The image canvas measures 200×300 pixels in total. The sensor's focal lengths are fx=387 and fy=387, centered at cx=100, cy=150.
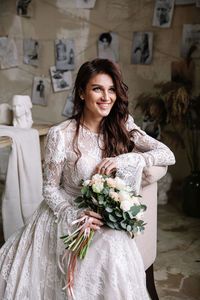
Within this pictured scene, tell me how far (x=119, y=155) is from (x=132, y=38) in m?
2.72

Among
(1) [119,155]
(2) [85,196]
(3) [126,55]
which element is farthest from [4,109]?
(2) [85,196]

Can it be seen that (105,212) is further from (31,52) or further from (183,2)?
(31,52)

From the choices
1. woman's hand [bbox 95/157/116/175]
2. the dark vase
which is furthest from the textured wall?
woman's hand [bbox 95/157/116/175]

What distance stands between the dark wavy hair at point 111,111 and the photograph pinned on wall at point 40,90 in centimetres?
274

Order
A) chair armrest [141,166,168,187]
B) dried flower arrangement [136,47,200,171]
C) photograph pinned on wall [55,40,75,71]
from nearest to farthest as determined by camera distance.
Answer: chair armrest [141,166,168,187]
dried flower arrangement [136,47,200,171]
photograph pinned on wall [55,40,75,71]

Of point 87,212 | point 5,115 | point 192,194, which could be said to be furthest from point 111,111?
point 192,194

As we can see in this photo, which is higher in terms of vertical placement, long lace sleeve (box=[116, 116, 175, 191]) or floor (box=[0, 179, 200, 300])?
long lace sleeve (box=[116, 116, 175, 191])

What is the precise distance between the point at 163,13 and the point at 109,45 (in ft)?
2.27

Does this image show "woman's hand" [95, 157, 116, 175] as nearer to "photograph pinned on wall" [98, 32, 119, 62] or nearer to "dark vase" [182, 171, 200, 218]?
"dark vase" [182, 171, 200, 218]

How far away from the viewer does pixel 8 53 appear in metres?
4.93

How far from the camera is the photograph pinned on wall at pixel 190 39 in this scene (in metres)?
4.14

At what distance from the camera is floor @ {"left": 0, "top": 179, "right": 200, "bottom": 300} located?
2.59m

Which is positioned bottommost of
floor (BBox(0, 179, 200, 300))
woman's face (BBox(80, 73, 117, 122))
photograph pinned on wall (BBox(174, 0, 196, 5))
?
floor (BBox(0, 179, 200, 300))

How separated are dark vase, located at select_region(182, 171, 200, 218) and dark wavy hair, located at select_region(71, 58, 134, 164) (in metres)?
1.86
